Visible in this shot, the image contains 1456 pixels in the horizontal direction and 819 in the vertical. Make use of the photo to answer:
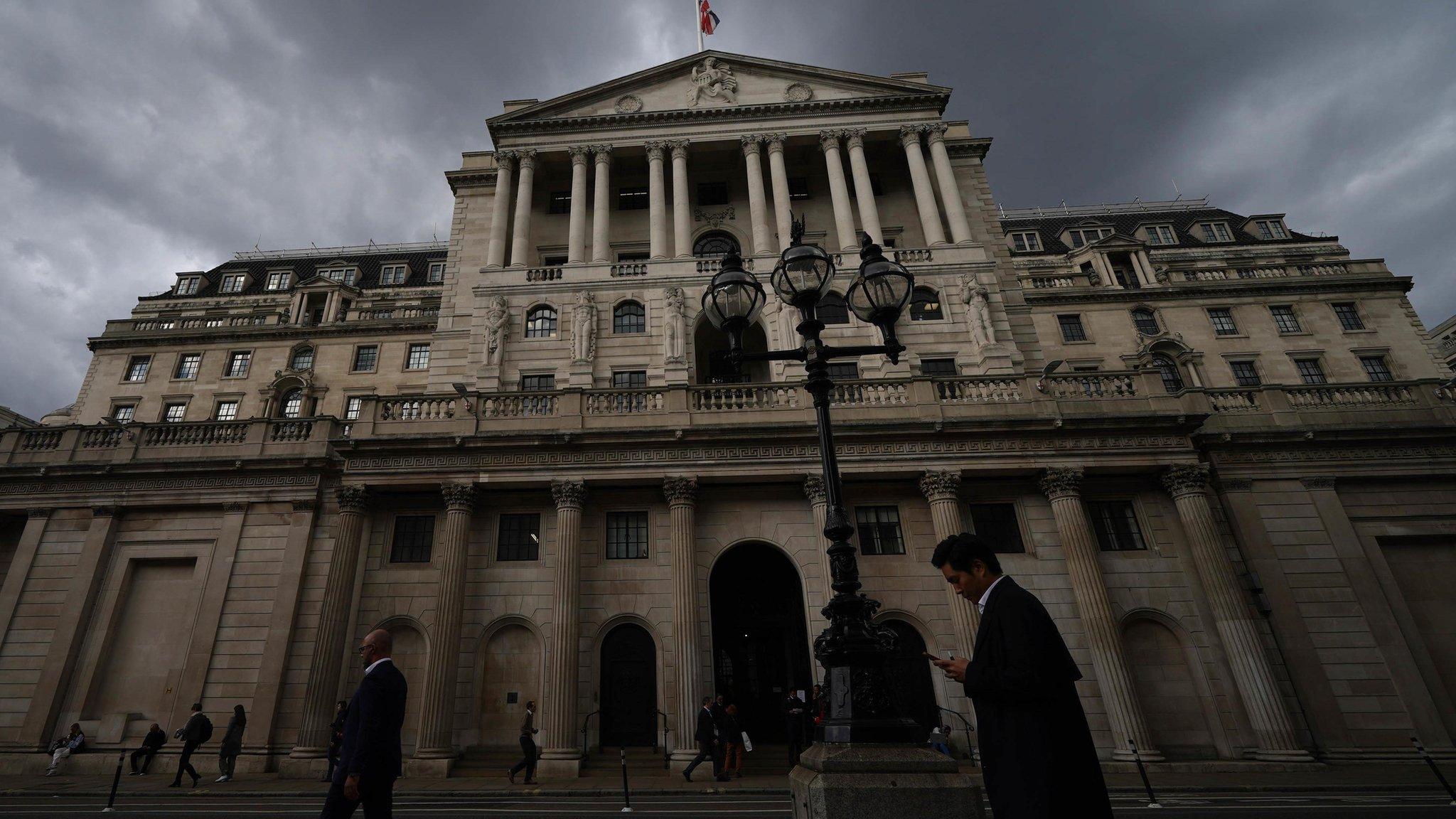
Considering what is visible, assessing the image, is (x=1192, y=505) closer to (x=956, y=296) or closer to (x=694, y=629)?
(x=956, y=296)

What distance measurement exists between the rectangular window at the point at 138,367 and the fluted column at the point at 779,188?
3845 cm

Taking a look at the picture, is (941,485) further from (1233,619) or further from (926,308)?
(926,308)

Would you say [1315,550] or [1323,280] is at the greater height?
[1323,280]

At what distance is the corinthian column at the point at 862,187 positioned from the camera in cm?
2817

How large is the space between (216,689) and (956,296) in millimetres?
28222

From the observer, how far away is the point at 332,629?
1895 cm

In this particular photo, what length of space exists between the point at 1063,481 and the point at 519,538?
1687 centimetres

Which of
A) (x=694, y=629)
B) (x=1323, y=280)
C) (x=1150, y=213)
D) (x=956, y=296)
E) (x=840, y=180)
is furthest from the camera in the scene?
(x=1150, y=213)

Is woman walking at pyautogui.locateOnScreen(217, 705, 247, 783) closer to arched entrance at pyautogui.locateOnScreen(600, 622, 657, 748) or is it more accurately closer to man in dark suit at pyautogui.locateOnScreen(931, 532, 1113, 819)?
arched entrance at pyautogui.locateOnScreen(600, 622, 657, 748)

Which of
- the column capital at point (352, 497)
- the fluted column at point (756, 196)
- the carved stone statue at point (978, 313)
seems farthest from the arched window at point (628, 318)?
the carved stone statue at point (978, 313)

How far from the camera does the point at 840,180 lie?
28.8 metres

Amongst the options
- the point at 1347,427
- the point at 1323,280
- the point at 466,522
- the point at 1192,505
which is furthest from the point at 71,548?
the point at 1323,280

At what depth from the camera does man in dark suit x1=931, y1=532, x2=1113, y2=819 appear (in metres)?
3.53

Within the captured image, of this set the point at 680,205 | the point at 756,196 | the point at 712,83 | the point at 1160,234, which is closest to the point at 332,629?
the point at 680,205
